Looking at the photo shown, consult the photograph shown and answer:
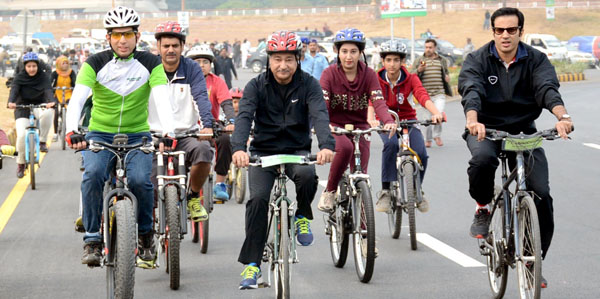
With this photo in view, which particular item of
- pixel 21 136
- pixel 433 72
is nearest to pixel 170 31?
pixel 21 136

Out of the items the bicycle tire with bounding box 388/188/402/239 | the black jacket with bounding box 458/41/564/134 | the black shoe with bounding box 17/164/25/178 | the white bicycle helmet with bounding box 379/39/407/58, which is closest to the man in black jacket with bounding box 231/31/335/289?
the black jacket with bounding box 458/41/564/134

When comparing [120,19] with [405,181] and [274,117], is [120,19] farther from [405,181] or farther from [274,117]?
[405,181]

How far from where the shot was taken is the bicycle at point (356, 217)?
8387mm

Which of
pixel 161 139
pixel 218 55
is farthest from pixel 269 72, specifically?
pixel 218 55

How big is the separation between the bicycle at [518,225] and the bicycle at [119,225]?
7.56ft

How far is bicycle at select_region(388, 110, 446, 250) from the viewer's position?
10.4 metres

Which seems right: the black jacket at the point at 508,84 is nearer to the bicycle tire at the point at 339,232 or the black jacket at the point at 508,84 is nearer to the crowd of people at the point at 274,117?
the crowd of people at the point at 274,117

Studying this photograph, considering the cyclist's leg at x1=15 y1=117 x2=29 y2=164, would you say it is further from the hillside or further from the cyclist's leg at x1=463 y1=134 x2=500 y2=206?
the hillside

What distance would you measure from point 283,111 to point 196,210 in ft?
6.00

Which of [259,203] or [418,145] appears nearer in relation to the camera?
[259,203]

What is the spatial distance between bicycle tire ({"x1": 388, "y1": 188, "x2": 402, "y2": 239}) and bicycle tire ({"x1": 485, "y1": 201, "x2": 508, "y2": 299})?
2.81m

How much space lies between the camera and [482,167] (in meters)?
7.50

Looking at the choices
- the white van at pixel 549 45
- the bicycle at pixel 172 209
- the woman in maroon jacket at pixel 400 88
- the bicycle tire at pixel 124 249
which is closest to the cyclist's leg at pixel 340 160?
the bicycle at pixel 172 209

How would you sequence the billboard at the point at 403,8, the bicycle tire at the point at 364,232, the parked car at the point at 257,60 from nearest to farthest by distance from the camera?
the bicycle tire at the point at 364,232, the billboard at the point at 403,8, the parked car at the point at 257,60
